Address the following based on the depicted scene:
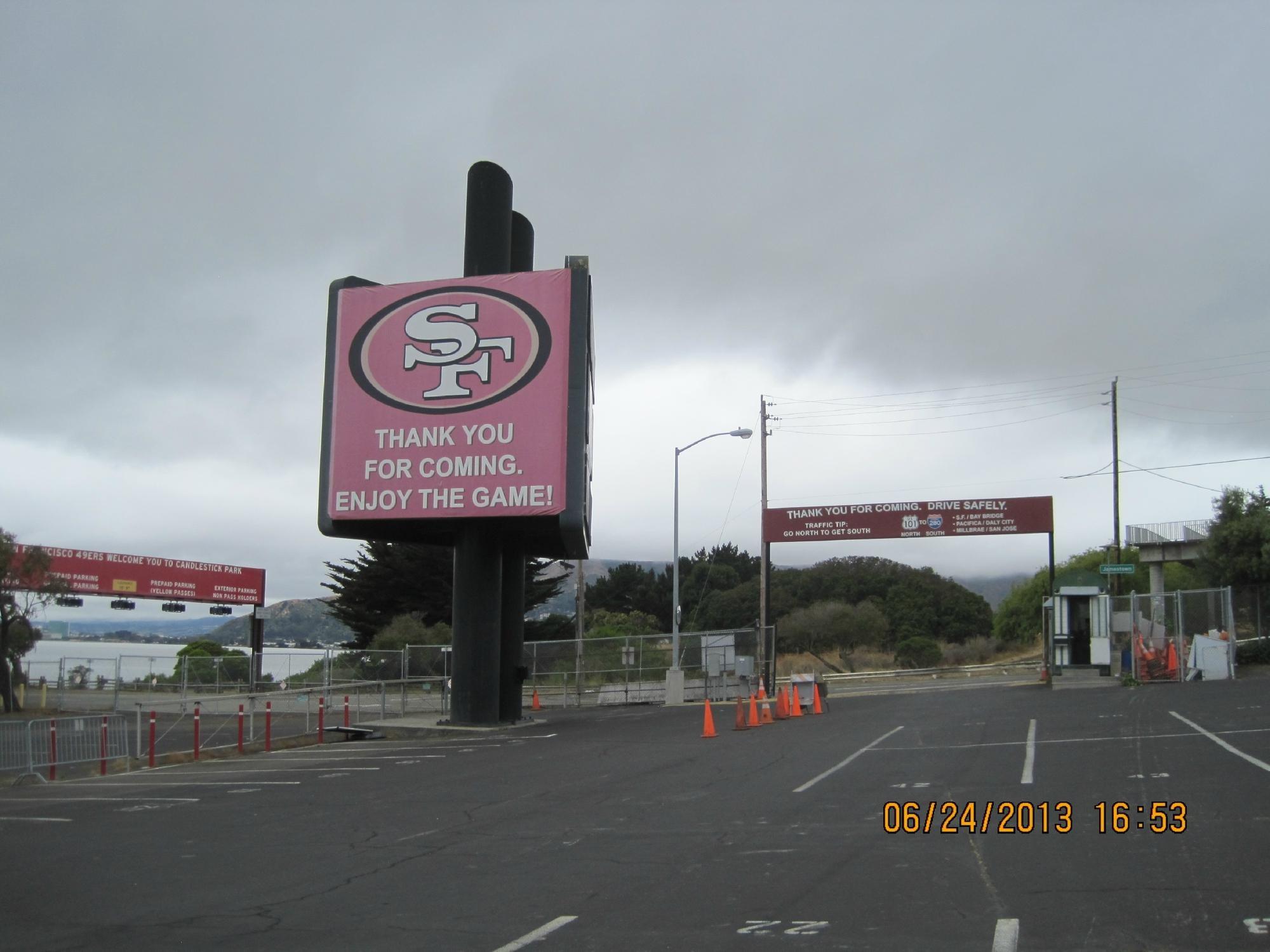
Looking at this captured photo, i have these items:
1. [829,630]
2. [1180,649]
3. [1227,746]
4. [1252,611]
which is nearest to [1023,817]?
[1227,746]

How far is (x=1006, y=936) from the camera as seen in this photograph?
6715 mm

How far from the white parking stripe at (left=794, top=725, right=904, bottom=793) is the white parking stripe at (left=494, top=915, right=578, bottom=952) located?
19.3ft

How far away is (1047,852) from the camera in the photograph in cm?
891

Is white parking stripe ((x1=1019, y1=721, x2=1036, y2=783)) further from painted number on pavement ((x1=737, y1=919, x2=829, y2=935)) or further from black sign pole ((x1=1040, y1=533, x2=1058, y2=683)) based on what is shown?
black sign pole ((x1=1040, y1=533, x2=1058, y2=683))

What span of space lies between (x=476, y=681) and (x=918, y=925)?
2056 centimetres

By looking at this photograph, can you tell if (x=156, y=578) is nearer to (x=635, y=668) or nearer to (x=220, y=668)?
(x=220, y=668)

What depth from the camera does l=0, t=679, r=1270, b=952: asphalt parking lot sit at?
7.25 metres

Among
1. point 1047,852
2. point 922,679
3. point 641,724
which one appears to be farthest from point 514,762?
point 922,679

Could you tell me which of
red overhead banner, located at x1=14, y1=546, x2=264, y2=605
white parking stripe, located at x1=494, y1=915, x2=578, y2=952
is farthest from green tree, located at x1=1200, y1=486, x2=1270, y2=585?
red overhead banner, located at x1=14, y1=546, x2=264, y2=605

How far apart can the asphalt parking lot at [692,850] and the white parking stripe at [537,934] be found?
21 millimetres

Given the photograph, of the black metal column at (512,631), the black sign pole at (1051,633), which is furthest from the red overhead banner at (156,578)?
the black sign pole at (1051,633)

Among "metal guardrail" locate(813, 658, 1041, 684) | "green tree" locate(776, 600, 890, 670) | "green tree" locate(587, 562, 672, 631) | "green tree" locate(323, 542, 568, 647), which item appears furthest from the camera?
"green tree" locate(587, 562, 672, 631)

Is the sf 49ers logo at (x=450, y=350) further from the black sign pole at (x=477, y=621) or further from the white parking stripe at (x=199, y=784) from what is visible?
the white parking stripe at (x=199, y=784)

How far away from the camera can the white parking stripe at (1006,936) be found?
648 centimetres
